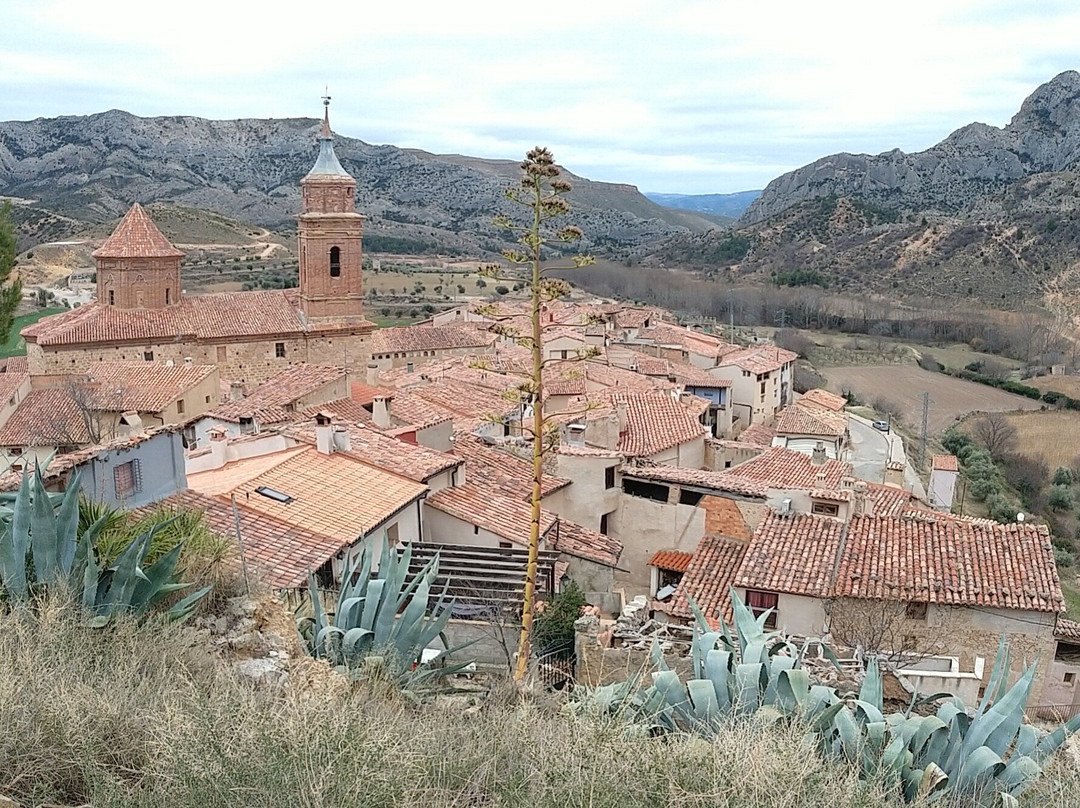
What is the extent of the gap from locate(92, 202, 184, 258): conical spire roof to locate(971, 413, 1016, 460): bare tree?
3186 cm

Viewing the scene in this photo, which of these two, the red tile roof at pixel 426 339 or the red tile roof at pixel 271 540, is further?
the red tile roof at pixel 426 339

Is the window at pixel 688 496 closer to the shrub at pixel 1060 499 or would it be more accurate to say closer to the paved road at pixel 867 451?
the paved road at pixel 867 451

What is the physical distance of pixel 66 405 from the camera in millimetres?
20578

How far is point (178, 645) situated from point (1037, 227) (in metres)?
82.9

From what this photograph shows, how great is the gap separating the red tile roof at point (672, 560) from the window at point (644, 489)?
38.0 inches

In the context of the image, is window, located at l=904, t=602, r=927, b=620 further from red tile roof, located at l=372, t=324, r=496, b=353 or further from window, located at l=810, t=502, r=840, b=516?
red tile roof, located at l=372, t=324, r=496, b=353

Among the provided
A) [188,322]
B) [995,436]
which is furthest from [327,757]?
[995,436]

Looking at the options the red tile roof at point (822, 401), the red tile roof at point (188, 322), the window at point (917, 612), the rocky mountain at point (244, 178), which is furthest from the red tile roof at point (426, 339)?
the rocky mountain at point (244, 178)

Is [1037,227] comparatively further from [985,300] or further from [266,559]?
[266,559]

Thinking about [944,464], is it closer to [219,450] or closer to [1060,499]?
[1060,499]

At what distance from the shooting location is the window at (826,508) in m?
13.2

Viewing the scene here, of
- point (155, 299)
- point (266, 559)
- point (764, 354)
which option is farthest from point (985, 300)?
point (266, 559)

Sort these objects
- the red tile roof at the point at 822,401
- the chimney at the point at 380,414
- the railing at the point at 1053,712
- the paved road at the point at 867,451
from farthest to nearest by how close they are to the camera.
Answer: the red tile roof at the point at 822,401, the paved road at the point at 867,451, the chimney at the point at 380,414, the railing at the point at 1053,712

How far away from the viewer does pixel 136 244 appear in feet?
105
